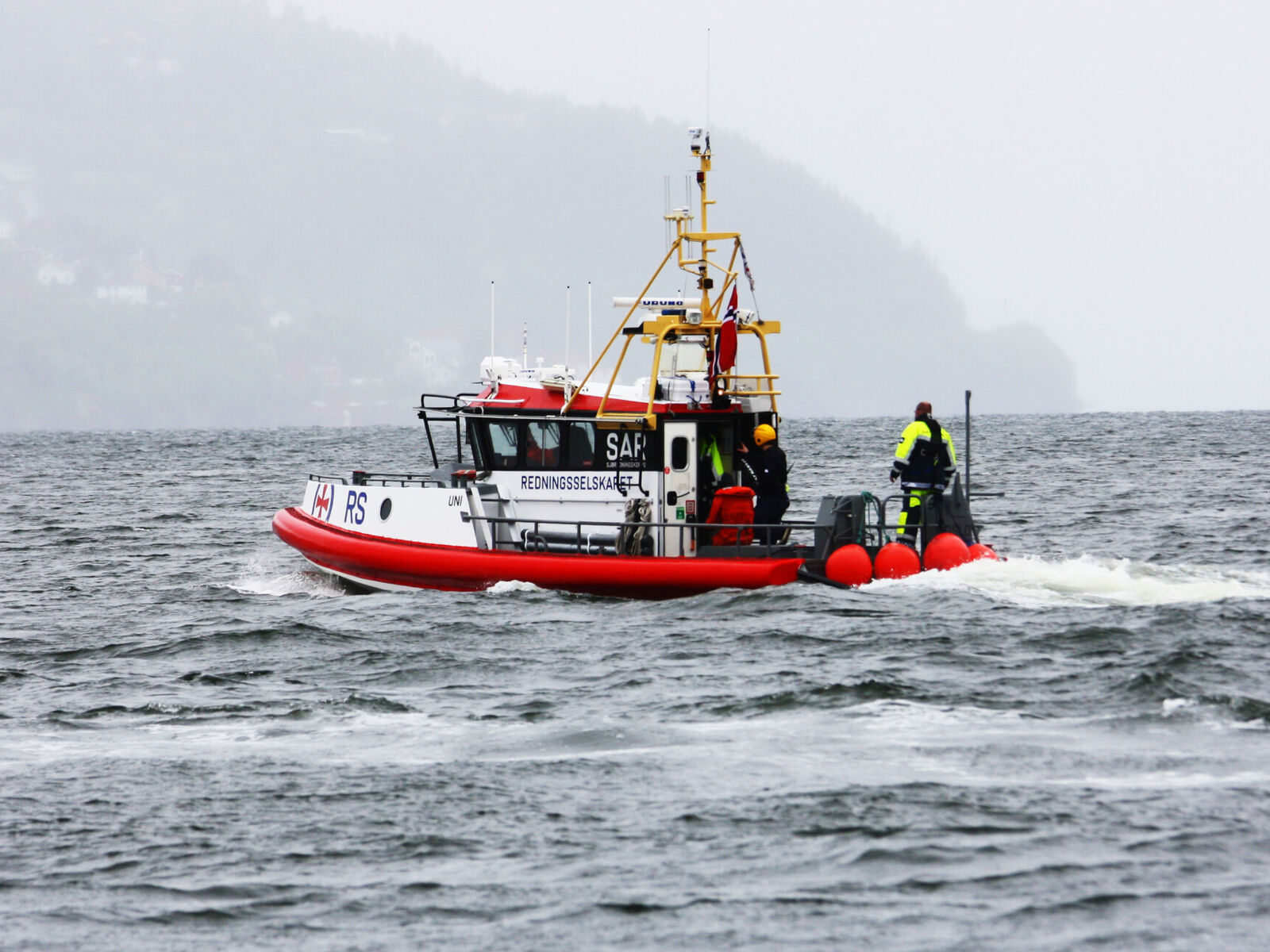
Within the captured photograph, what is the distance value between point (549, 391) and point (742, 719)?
6682mm

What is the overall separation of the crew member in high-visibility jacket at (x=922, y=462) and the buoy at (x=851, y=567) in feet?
2.39

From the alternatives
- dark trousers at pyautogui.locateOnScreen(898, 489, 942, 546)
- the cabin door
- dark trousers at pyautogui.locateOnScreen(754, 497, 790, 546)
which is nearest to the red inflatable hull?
dark trousers at pyautogui.locateOnScreen(754, 497, 790, 546)

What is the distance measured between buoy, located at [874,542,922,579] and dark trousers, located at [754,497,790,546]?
1089 mm

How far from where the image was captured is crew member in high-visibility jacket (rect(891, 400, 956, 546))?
567 inches

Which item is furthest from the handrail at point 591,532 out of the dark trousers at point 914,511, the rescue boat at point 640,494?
the dark trousers at point 914,511

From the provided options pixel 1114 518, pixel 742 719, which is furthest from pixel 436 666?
pixel 1114 518

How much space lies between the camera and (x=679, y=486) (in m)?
15.2

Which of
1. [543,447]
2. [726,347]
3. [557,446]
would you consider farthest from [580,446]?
[726,347]

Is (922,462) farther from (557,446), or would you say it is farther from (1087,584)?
(557,446)

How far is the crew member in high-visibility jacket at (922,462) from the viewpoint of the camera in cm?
1441

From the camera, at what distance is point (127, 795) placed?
8.59 m

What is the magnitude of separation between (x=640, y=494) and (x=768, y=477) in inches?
53.9

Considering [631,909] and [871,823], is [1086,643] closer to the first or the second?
[871,823]

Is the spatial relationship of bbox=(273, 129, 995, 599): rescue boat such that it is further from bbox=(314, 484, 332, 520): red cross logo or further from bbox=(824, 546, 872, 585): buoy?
bbox=(314, 484, 332, 520): red cross logo
